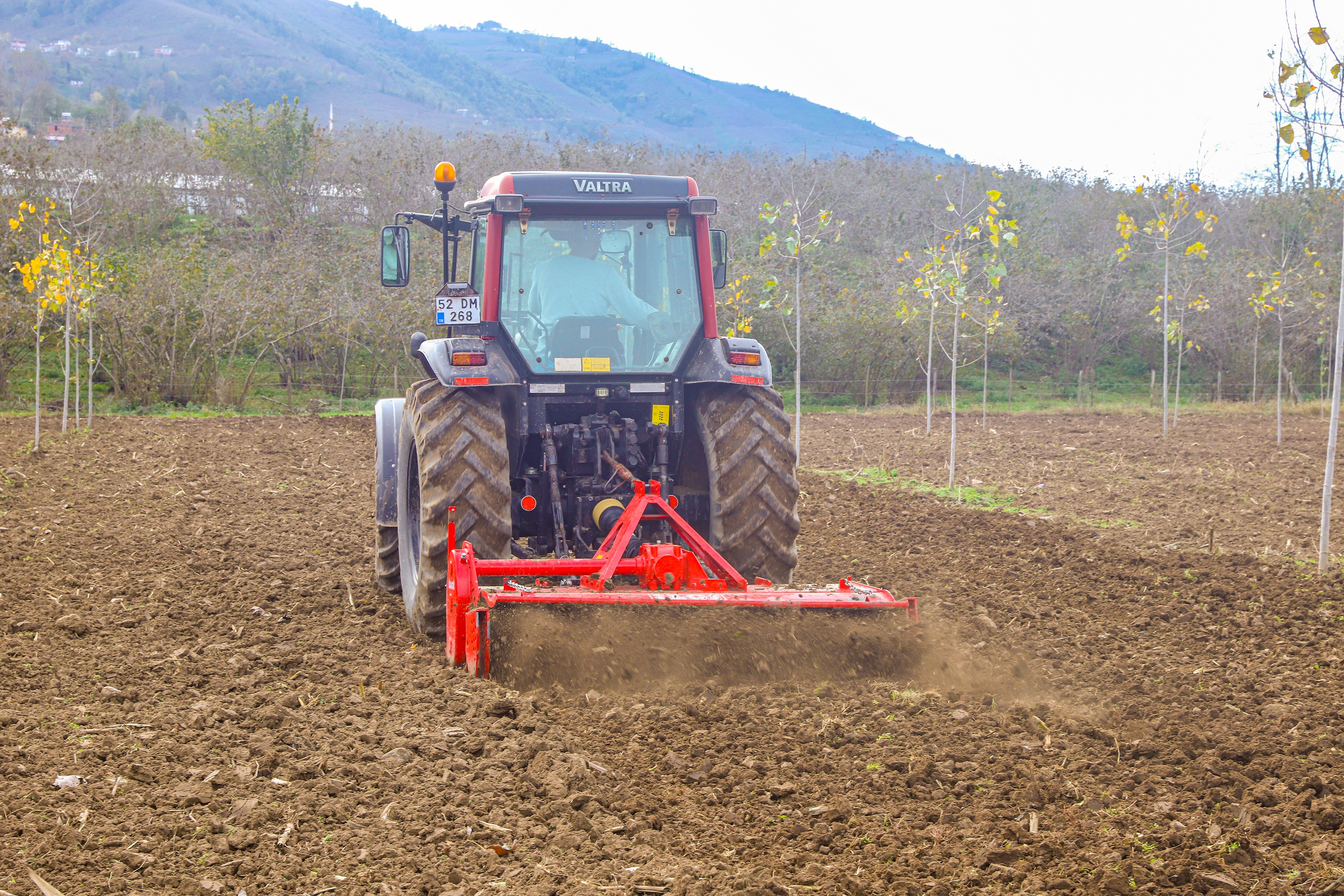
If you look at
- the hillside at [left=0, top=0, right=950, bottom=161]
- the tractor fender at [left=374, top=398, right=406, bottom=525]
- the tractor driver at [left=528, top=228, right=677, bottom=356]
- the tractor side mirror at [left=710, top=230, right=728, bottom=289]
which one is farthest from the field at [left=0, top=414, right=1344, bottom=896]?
the hillside at [left=0, top=0, right=950, bottom=161]

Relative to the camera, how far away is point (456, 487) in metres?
4.79

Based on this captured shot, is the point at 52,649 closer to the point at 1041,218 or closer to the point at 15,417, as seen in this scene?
the point at 15,417

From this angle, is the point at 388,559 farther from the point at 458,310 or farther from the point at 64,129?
the point at 64,129

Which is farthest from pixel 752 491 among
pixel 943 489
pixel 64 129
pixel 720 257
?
pixel 64 129

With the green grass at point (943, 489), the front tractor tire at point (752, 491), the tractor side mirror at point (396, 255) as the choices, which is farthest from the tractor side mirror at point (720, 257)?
the green grass at point (943, 489)

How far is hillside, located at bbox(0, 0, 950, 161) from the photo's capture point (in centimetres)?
8831

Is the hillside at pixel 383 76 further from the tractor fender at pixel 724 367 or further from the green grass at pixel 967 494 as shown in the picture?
the tractor fender at pixel 724 367

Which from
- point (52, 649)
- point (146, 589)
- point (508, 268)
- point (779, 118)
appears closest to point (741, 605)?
point (508, 268)

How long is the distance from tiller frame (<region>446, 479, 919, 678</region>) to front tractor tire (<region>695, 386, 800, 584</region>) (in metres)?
0.41

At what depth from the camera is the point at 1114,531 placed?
8.45 m

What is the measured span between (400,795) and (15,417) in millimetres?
15188

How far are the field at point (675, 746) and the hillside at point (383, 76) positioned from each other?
230 feet

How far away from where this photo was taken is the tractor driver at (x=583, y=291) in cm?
537

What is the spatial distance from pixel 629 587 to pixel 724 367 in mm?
1300
